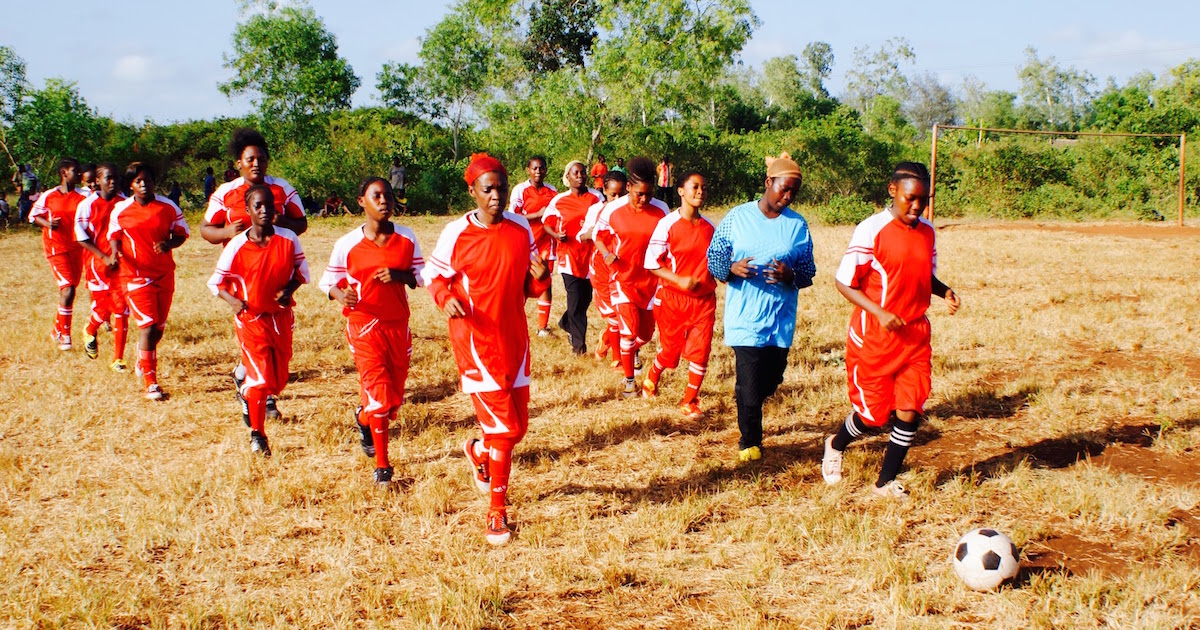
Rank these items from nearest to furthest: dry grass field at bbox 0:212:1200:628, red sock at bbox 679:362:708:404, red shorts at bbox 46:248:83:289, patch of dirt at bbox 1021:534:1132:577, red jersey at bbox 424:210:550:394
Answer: dry grass field at bbox 0:212:1200:628, patch of dirt at bbox 1021:534:1132:577, red jersey at bbox 424:210:550:394, red sock at bbox 679:362:708:404, red shorts at bbox 46:248:83:289

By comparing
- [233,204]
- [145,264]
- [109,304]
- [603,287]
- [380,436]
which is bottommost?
[380,436]

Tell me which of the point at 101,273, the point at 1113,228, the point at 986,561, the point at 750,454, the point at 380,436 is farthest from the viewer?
the point at 1113,228

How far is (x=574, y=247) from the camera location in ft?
32.6

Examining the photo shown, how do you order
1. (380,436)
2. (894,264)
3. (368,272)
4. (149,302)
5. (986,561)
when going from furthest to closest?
(149,302) < (380,436) < (368,272) < (894,264) < (986,561)

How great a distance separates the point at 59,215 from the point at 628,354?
718 centimetres

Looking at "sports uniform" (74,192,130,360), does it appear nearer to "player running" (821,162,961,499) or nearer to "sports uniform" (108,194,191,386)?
"sports uniform" (108,194,191,386)

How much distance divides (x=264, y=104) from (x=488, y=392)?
3512 cm

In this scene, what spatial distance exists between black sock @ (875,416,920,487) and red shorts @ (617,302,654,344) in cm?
307

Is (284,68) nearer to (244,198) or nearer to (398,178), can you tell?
(398,178)

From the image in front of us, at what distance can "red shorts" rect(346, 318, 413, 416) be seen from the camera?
613 centimetres

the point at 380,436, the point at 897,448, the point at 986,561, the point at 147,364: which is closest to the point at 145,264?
the point at 147,364

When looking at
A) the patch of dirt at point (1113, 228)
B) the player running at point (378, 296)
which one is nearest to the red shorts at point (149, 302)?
the player running at point (378, 296)

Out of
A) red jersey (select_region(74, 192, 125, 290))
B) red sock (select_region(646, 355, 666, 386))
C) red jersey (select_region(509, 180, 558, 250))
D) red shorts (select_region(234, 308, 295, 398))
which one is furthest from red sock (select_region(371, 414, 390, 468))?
red jersey (select_region(509, 180, 558, 250))

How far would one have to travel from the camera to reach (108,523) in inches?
218
